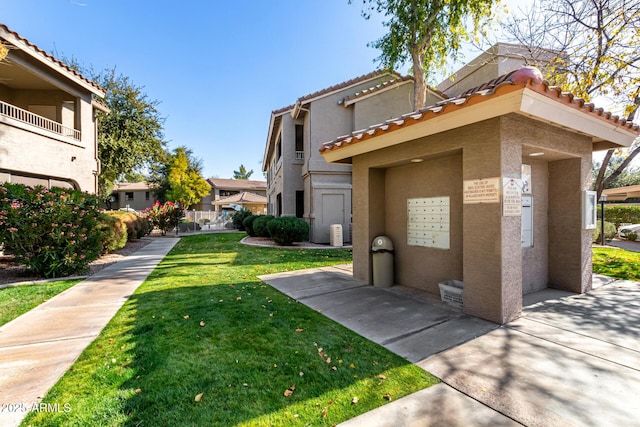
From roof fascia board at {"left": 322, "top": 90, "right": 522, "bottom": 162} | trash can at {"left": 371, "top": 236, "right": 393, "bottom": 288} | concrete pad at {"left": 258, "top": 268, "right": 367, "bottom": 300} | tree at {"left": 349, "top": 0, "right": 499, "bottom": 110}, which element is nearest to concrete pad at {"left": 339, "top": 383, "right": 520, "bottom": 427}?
concrete pad at {"left": 258, "top": 268, "right": 367, "bottom": 300}

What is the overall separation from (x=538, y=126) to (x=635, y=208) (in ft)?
83.7

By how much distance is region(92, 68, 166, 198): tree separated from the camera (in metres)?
21.0

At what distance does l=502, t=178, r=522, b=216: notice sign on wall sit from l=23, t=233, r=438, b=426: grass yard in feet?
8.83

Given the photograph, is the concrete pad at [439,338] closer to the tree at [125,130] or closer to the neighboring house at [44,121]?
the neighboring house at [44,121]

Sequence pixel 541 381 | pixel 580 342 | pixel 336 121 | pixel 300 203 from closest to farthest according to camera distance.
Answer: pixel 541 381 < pixel 580 342 < pixel 336 121 < pixel 300 203

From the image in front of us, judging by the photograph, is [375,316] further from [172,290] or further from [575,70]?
[575,70]

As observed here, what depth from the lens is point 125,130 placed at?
21859 mm

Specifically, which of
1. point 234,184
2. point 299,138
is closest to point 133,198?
point 234,184

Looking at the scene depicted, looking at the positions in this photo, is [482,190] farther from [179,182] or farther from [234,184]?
[234,184]

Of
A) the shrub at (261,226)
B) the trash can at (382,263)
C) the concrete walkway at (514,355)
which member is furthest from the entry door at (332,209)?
the concrete walkway at (514,355)

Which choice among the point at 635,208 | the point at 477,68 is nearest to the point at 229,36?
the point at 477,68

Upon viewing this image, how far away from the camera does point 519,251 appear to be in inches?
168

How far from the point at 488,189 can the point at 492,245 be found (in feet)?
2.72

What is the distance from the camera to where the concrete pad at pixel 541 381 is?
228cm
